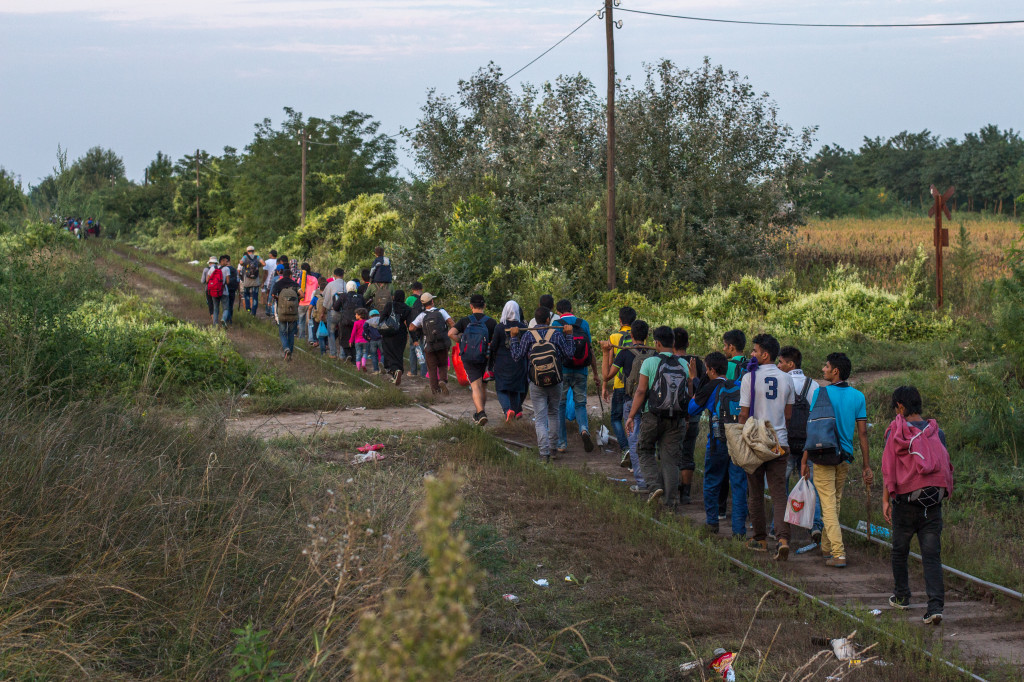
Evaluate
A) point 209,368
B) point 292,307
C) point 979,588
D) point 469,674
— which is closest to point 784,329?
point 292,307

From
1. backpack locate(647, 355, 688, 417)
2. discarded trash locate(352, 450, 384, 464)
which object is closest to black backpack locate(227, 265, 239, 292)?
discarded trash locate(352, 450, 384, 464)

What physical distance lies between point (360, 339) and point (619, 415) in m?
7.30

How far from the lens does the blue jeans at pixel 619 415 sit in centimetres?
1086

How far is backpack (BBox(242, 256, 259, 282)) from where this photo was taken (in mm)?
25328

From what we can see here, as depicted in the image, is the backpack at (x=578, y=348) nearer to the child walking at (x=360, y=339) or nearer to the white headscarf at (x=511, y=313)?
the white headscarf at (x=511, y=313)

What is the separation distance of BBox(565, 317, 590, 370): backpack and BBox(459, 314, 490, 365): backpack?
1649 mm

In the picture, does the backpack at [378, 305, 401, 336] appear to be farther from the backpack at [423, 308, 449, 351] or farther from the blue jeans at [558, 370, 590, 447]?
the blue jeans at [558, 370, 590, 447]

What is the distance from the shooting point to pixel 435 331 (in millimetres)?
14422

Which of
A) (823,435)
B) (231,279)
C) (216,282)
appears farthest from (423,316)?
(216,282)

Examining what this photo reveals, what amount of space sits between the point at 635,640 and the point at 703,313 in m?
16.0

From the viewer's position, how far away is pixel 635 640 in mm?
6156

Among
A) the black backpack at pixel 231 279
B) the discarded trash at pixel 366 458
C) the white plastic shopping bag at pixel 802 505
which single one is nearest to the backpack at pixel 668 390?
the white plastic shopping bag at pixel 802 505

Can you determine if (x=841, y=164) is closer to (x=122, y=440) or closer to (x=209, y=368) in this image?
(x=209, y=368)

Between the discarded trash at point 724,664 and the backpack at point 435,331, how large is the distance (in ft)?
29.9
